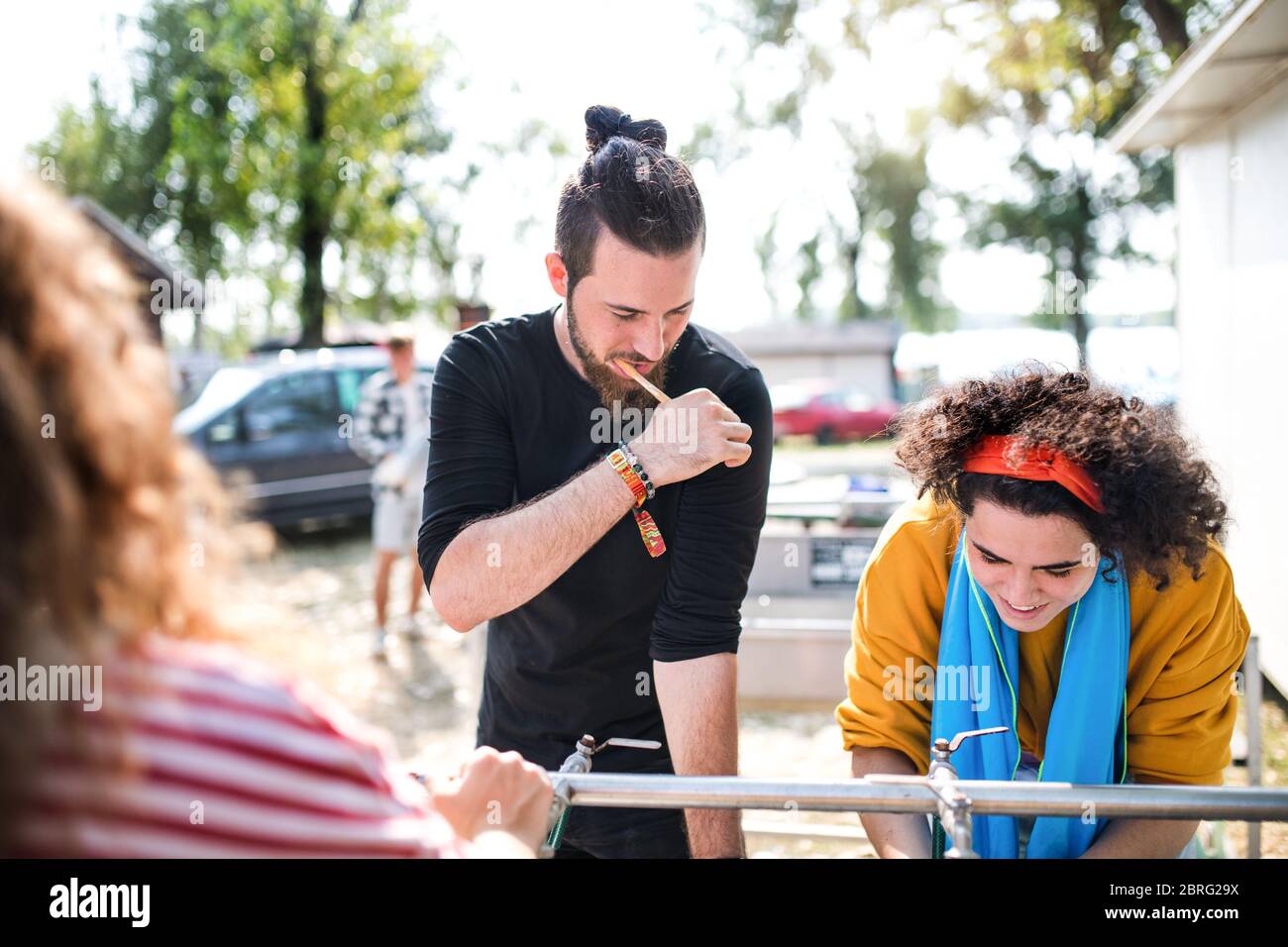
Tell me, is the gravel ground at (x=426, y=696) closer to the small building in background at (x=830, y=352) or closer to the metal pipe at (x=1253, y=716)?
the metal pipe at (x=1253, y=716)

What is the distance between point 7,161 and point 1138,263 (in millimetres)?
27945

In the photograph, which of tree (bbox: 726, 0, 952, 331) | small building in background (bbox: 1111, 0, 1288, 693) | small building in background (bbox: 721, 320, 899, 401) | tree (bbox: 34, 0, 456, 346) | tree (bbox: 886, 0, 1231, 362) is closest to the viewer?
small building in background (bbox: 1111, 0, 1288, 693)

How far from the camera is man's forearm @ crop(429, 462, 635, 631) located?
1.71 m

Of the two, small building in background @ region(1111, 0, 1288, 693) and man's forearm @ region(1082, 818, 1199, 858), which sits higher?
small building in background @ region(1111, 0, 1288, 693)

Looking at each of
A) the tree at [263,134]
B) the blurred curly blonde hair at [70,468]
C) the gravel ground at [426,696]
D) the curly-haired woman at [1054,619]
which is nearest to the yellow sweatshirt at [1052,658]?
the curly-haired woman at [1054,619]

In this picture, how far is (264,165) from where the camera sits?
583 inches

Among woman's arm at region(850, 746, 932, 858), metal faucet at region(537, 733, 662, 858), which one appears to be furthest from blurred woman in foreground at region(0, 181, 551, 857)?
woman's arm at region(850, 746, 932, 858)

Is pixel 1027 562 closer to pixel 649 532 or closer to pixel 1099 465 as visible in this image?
pixel 1099 465

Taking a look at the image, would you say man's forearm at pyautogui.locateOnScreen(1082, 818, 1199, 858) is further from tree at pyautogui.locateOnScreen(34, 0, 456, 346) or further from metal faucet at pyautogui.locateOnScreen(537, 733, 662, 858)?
tree at pyautogui.locateOnScreen(34, 0, 456, 346)

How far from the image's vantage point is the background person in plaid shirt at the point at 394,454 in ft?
21.0

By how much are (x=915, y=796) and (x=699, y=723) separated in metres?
0.51

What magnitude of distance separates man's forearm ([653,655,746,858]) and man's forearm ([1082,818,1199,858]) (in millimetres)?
670
